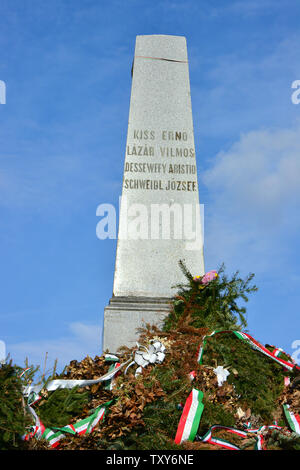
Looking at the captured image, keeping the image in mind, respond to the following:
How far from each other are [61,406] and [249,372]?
2.06m

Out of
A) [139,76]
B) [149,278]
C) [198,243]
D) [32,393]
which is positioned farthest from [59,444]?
[139,76]

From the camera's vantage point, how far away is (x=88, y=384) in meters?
5.96

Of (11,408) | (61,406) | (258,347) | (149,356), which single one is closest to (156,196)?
(258,347)

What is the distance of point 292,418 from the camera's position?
5.84 metres

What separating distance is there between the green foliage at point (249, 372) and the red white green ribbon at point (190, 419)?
2.45ft

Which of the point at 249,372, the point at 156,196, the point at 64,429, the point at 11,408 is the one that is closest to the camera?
the point at 11,408

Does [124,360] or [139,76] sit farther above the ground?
[139,76]

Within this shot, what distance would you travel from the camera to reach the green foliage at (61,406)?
563 centimetres

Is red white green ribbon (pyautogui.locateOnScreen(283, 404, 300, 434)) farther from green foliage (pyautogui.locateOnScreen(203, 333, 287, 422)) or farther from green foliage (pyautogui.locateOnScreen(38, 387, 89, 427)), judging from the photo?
green foliage (pyautogui.locateOnScreen(38, 387, 89, 427))

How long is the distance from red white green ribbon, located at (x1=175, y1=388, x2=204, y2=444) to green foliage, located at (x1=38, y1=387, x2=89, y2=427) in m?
1.07

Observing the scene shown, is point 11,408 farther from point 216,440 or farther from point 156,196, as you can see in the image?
point 156,196

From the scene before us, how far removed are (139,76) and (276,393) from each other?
6.32 metres

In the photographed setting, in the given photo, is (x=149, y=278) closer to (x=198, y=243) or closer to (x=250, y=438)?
(x=198, y=243)

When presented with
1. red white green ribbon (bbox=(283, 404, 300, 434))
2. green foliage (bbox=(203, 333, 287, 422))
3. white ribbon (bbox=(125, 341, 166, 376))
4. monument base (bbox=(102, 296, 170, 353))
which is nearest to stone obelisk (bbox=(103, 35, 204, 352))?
monument base (bbox=(102, 296, 170, 353))
